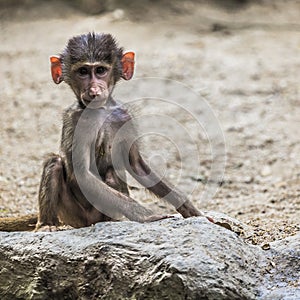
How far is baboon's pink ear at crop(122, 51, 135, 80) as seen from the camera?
5359 millimetres

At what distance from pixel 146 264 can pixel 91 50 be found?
1745mm

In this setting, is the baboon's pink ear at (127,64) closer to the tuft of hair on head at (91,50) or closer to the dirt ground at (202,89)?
the tuft of hair on head at (91,50)

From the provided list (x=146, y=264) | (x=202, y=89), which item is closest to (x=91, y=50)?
(x=146, y=264)

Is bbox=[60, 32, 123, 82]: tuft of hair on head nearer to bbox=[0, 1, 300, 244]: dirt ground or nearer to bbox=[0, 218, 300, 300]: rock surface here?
bbox=[0, 1, 300, 244]: dirt ground

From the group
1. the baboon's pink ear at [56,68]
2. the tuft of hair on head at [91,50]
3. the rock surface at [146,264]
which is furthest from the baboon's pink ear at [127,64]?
the rock surface at [146,264]

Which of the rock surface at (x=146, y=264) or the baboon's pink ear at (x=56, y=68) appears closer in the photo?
the rock surface at (x=146, y=264)

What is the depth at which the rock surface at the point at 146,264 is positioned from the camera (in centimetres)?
389

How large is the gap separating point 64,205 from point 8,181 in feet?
8.83

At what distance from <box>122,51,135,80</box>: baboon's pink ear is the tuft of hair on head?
13 cm

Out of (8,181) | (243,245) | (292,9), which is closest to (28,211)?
(8,181)

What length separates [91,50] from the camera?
16.5 ft

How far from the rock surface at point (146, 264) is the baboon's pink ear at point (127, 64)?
140 cm

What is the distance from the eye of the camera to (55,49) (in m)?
12.0

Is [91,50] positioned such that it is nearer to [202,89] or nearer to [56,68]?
[56,68]
